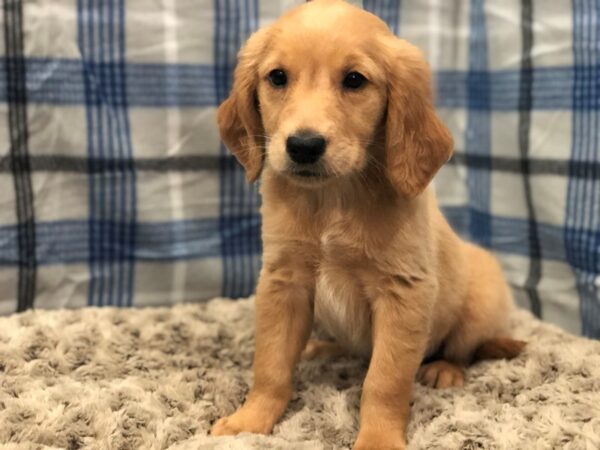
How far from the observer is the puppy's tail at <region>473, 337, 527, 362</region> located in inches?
81.7

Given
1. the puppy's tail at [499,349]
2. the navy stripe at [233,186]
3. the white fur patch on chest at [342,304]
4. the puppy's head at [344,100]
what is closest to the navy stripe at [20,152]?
the navy stripe at [233,186]

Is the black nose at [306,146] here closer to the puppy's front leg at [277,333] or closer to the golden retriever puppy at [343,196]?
the golden retriever puppy at [343,196]

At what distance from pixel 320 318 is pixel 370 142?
1.65 feet

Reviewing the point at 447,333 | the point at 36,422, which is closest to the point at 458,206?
the point at 447,333

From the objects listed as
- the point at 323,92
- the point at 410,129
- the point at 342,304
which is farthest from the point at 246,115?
the point at 342,304

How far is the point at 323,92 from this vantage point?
1.61m

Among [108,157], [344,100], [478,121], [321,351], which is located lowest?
[321,351]

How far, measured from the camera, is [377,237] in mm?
1717

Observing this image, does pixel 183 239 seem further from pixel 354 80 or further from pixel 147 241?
pixel 354 80


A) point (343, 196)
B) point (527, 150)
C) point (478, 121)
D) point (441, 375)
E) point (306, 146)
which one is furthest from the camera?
point (478, 121)

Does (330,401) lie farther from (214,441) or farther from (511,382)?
(511,382)

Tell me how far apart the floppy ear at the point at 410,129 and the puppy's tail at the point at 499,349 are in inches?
26.4

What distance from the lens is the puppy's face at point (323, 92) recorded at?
1558mm

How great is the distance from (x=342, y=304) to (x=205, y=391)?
44 cm
